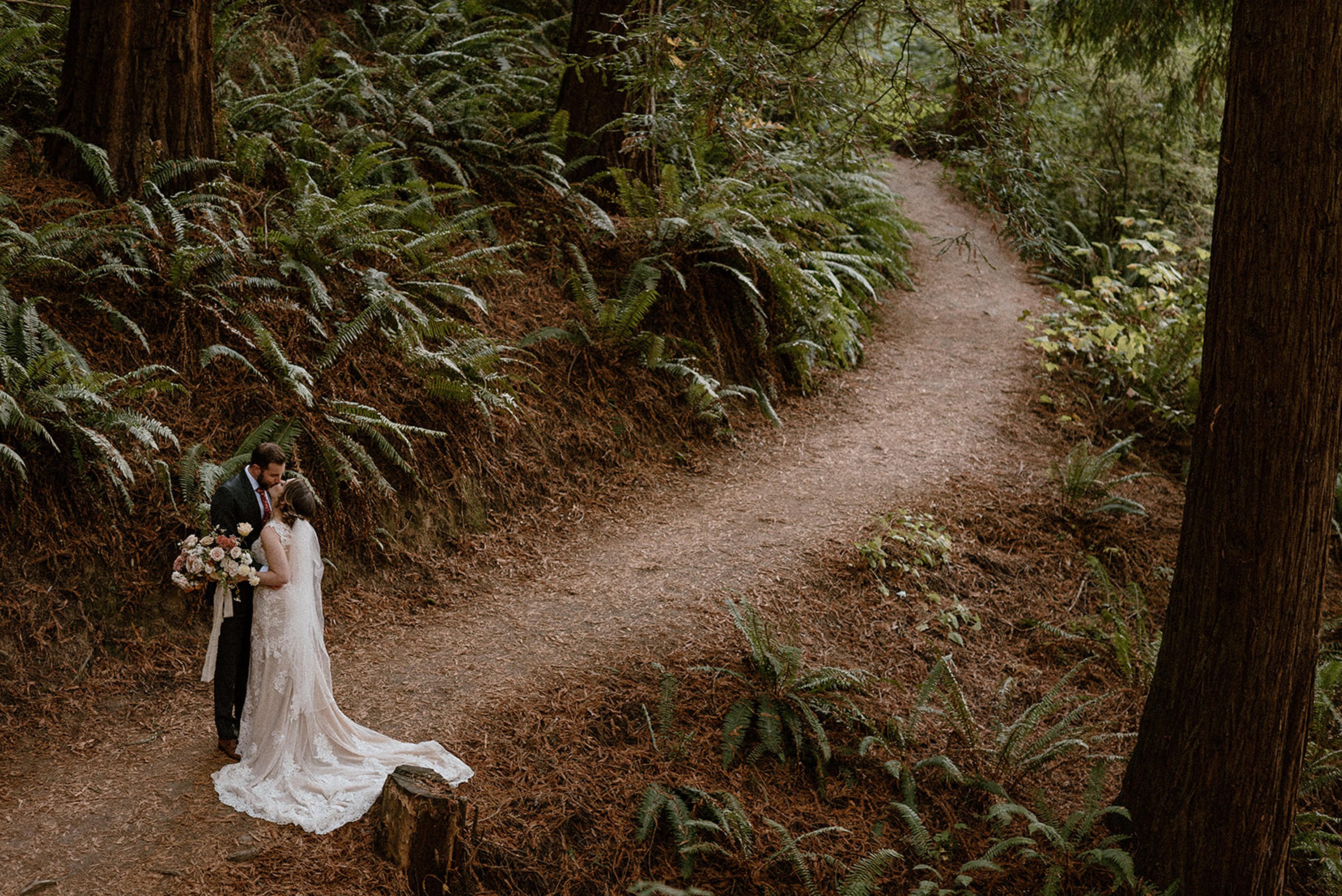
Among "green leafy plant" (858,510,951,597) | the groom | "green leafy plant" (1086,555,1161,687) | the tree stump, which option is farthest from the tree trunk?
the tree stump

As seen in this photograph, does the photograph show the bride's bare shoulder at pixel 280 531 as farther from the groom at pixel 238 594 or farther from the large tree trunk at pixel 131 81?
the large tree trunk at pixel 131 81

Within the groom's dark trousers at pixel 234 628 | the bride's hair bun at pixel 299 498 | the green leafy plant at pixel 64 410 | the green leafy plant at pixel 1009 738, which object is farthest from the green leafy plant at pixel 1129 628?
the green leafy plant at pixel 64 410

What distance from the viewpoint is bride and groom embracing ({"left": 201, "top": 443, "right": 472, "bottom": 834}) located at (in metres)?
4.70

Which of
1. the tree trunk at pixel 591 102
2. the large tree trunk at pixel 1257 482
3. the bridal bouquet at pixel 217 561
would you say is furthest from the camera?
the tree trunk at pixel 591 102

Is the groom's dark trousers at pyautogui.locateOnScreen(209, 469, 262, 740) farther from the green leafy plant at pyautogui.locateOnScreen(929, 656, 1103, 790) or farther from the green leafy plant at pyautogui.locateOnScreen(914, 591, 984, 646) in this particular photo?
the green leafy plant at pyautogui.locateOnScreen(914, 591, 984, 646)

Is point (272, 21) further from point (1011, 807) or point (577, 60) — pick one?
point (1011, 807)

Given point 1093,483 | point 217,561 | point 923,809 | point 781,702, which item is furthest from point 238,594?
point 1093,483

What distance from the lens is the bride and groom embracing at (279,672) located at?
470 centimetres

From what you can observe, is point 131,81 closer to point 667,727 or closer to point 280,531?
point 280,531

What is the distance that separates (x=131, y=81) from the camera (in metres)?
7.23

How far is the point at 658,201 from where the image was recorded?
10.3 meters

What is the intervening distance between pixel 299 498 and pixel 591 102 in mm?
7220

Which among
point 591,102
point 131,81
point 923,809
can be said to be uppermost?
point 591,102

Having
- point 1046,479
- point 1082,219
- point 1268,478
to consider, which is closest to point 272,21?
point 1046,479
